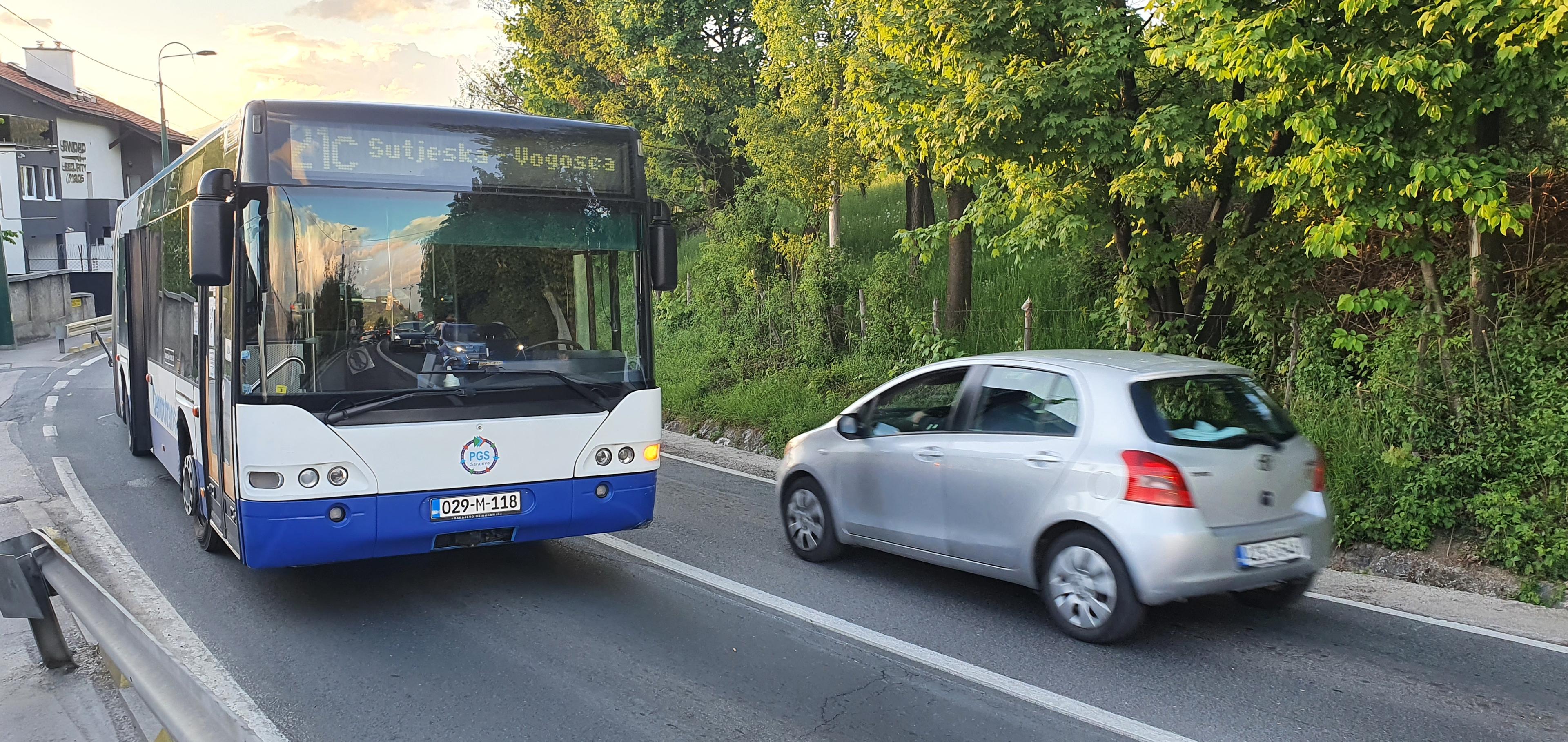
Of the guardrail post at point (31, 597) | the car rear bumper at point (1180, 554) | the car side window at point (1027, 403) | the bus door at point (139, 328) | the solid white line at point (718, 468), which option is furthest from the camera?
the solid white line at point (718, 468)

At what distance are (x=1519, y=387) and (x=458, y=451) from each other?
7.86 m

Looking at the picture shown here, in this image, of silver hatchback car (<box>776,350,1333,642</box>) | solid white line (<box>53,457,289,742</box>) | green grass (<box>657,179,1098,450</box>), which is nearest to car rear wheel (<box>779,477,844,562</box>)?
silver hatchback car (<box>776,350,1333,642</box>)

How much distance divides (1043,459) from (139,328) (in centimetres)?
950

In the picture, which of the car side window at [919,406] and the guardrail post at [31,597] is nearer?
the guardrail post at [31,597]

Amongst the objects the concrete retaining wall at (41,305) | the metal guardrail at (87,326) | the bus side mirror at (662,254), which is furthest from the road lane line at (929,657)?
the metal guardrail at (87,326)

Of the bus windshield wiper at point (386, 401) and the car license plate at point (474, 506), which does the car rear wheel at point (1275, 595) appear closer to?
the car license plate at point (474, 506)

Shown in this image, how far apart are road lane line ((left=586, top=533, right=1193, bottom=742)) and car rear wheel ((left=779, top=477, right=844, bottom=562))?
29.6 inches

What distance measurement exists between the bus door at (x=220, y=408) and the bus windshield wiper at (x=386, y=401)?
0.60 metres

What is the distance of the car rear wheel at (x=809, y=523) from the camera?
7.54 meters

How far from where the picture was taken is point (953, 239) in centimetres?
1529

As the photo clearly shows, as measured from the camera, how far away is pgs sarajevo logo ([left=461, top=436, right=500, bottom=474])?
6.25 m

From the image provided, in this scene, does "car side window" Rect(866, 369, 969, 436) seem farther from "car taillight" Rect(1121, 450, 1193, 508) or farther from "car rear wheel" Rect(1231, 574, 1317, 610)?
"car rear wheel" Rect(1231, 574, 1317, 610)

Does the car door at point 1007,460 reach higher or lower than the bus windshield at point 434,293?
lower

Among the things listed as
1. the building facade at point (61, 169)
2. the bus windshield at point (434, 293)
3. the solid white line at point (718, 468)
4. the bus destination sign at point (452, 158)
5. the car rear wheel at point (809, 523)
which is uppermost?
the building facade at point (61, 169)
